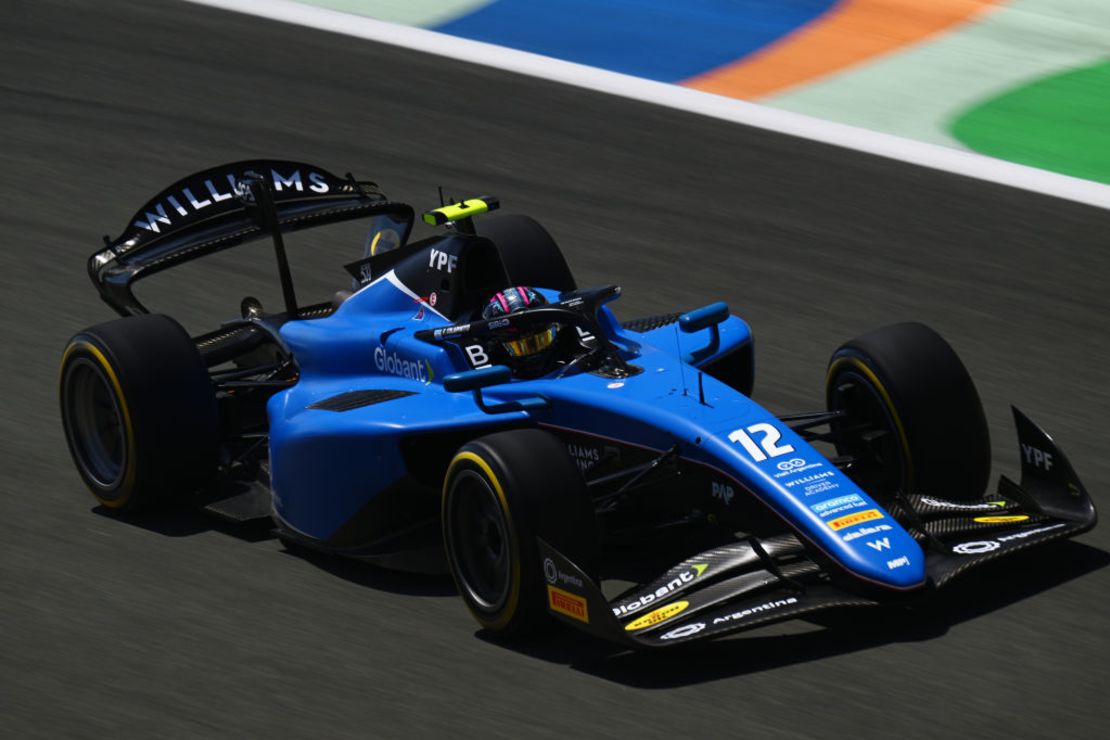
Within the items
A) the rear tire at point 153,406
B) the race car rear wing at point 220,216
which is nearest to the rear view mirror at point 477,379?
the rear tire at point 153,406

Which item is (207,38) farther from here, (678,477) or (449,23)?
(678,477)

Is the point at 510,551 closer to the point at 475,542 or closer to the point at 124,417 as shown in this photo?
the point at 475,542

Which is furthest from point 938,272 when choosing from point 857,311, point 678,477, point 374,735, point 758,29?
point 374,735

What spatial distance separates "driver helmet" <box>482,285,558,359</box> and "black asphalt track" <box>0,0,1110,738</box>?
1033 mm

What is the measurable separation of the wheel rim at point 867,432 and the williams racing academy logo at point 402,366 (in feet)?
5.39

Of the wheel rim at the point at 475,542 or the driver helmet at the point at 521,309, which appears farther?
the driver helmet at the point at 521,309

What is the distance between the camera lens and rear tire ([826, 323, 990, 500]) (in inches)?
298

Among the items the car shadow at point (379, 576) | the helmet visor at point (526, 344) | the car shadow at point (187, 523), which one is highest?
the helmet visor at point (526, 344)

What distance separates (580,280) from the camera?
1121cm

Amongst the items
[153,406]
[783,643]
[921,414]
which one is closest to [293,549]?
[153,406]

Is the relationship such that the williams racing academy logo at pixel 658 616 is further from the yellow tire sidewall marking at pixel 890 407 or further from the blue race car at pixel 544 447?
the yellow tire sidewall marking at pixel 890 407

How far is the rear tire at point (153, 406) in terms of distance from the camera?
8.02m

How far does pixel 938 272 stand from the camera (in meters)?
11.4

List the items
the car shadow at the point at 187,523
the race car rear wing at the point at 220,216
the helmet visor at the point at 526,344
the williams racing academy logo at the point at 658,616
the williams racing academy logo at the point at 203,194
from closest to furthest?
the williams racing academy logo at the point at 658,616, the helmet visor at the point at 526,344, the car shadow at the point at 187,523, the race car rear wing at the point at 220,216, the williams racing academy logo at the point at 203,194
